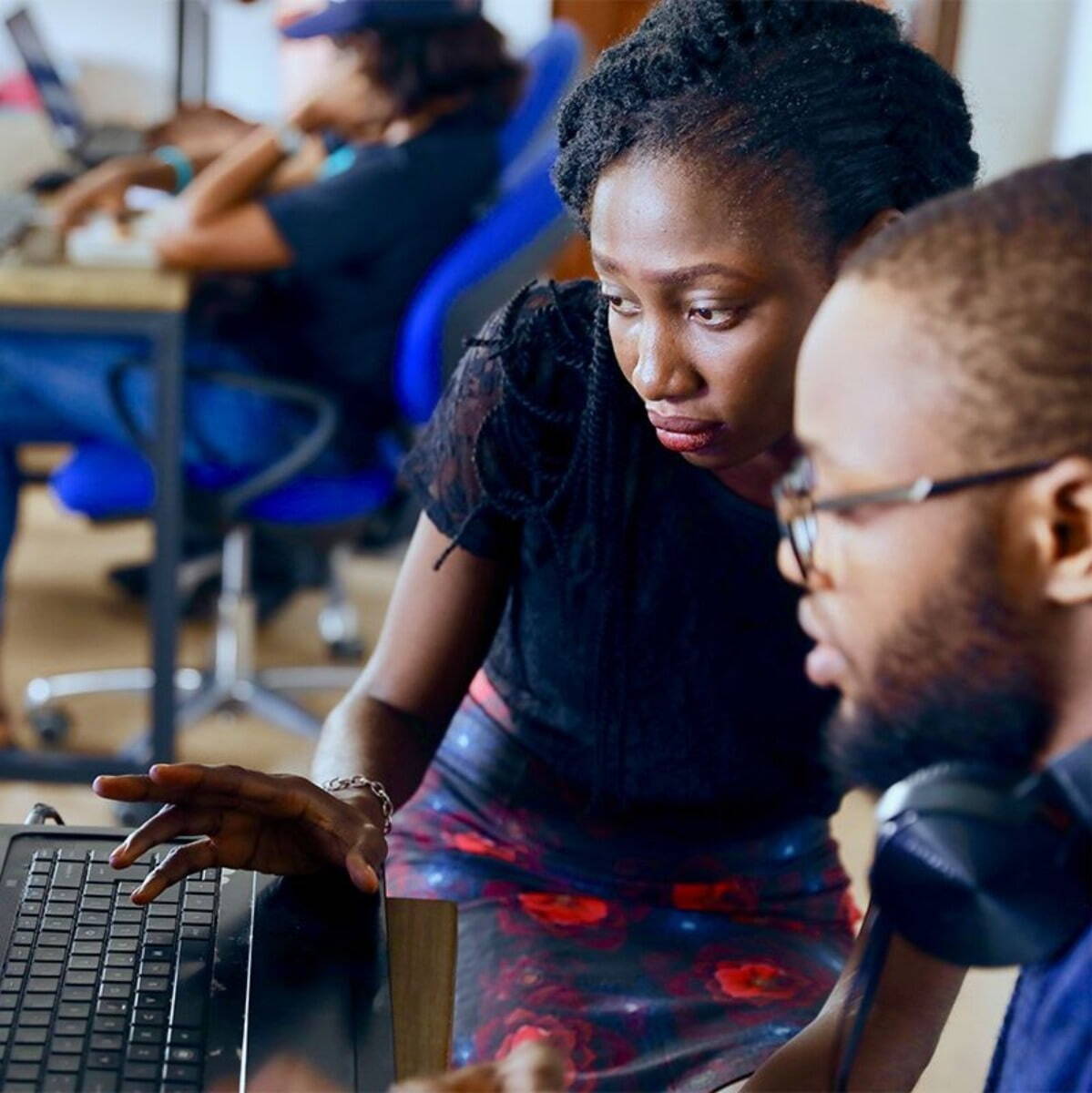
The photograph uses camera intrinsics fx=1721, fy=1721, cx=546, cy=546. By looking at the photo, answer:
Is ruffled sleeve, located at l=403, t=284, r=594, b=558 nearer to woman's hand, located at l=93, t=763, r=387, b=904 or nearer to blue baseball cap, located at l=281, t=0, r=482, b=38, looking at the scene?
woman's hand, located at l=93, t=763, r=387, b=904

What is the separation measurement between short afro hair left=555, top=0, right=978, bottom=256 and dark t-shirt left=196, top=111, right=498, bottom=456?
4.35 feet

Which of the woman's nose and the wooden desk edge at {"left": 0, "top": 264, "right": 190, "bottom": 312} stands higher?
the woman's nose

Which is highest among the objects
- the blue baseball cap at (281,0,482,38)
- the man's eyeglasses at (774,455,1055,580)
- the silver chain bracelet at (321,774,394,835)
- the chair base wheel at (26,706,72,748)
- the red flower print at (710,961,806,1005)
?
the man's eyeglasses at (774,455,1055,580)

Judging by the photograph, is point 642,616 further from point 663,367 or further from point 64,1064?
point 64,1064

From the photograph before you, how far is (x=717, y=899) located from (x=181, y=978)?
1.57 ft

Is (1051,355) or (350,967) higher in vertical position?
(1051,355)

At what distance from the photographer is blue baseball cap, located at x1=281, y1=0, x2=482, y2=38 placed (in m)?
2.37

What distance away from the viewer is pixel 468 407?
4.02ft

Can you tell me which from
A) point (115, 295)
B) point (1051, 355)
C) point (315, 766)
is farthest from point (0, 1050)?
point (115, 295)

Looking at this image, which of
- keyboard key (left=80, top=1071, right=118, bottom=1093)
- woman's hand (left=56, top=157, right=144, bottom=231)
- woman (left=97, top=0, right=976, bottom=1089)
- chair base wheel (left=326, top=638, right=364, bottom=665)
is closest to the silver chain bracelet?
woman (left=97, top=0, right=976, bottom=1089)

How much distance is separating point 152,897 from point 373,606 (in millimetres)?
2342

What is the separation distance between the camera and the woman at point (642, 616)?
103cm

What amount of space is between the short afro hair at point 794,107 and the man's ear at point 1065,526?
1.26 ft

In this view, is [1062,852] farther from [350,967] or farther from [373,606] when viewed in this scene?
[373,606]
